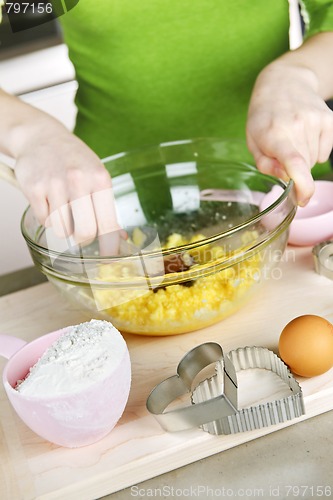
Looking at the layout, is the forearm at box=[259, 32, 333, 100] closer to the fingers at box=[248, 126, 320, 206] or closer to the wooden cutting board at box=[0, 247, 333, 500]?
the fingers at box=[248, 126, 320, 206]

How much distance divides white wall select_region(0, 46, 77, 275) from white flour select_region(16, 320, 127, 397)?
1.70 metres

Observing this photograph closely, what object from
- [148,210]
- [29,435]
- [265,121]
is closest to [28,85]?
[148,210]

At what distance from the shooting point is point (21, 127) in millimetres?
954

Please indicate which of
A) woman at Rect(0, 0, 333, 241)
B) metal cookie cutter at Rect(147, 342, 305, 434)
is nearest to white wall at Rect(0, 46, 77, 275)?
woman at Rect(0, 0, 333, 241)

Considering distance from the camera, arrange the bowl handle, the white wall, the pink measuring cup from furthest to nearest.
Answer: the white wall < the bowl handle < the pink measuring cup

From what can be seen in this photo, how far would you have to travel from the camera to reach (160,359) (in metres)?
0.86

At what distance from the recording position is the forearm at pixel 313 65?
3.34 feet

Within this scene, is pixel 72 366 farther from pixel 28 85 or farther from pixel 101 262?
pixel 28 85

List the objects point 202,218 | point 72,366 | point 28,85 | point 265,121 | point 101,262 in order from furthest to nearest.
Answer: point 28,85
point 202,218
point 265,121
point 101,262
point 72,366

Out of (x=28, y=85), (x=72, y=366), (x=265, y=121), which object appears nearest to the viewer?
(x=72, y=366)

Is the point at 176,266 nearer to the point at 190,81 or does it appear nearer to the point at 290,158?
the point at 290,158

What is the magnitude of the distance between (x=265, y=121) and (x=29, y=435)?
0.52 metres

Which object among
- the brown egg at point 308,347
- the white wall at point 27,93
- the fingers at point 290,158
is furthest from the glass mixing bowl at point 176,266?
the white wall at point 27,93

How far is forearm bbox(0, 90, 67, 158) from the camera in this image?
94 centimetres
